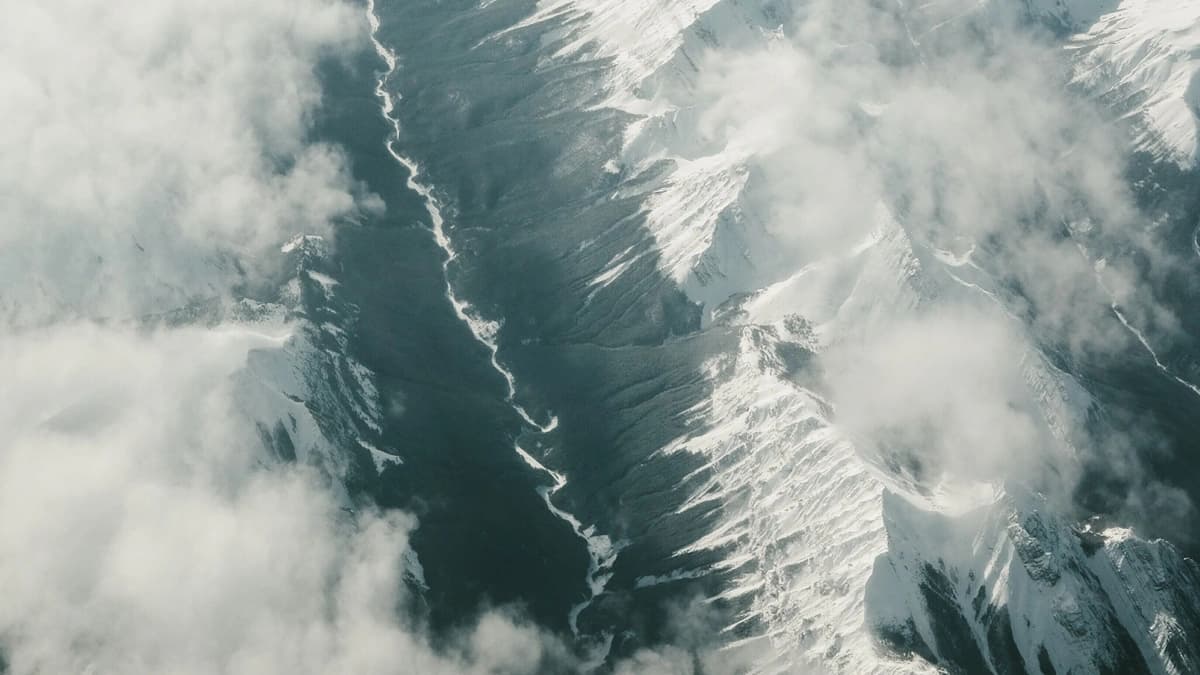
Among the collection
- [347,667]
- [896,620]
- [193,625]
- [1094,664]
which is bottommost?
[1094,664]

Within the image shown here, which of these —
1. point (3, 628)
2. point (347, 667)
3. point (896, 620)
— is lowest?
point (896, 620)

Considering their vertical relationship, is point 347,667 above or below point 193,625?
below

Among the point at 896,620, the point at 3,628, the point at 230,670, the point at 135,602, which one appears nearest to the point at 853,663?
the point at 896,620

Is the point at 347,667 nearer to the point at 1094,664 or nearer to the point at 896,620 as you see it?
the point at 896,620

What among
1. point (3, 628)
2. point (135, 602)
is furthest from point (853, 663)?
point (3, 628)

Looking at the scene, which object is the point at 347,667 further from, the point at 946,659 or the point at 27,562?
the point at 946,659

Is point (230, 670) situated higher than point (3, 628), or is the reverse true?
point (3, 628)

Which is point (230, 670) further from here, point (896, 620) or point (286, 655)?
point (896, 620)
